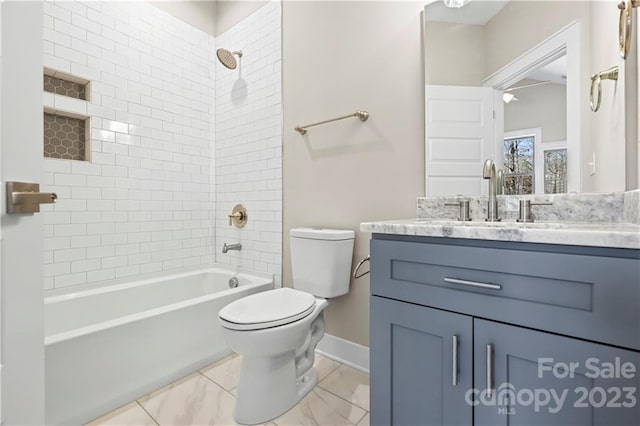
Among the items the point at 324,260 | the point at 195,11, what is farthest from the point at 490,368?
the point at 195,11

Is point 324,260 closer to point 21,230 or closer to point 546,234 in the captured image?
point 546,234

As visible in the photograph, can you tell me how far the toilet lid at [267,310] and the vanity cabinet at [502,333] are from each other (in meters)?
0.48

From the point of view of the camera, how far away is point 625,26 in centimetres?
100

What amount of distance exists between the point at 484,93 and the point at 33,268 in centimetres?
181

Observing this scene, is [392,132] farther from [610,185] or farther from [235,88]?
[235,88]

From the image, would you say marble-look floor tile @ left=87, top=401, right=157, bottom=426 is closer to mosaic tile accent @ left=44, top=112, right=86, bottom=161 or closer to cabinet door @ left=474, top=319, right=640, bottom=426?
cabinet door @ left=474, top=319, right=640, bottom=426

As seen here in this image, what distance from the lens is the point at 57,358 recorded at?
130 centimetres

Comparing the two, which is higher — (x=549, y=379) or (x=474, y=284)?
(x=474, y=284)

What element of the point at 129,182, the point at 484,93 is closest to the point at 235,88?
the point at 129,182

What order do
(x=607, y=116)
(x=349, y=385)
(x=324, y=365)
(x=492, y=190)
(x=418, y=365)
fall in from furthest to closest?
(x=324, y=365), (x=349, y=385), (x=492, y=190), (x=607, y=116), (x=418, y=365)

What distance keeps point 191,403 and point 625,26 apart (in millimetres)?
2308

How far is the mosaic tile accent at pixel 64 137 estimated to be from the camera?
189 cm

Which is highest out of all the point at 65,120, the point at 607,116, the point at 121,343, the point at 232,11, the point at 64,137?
the point at 232,11

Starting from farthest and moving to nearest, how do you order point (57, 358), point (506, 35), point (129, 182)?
point (129, 182) < point (506, 35) < point (57, 358)
